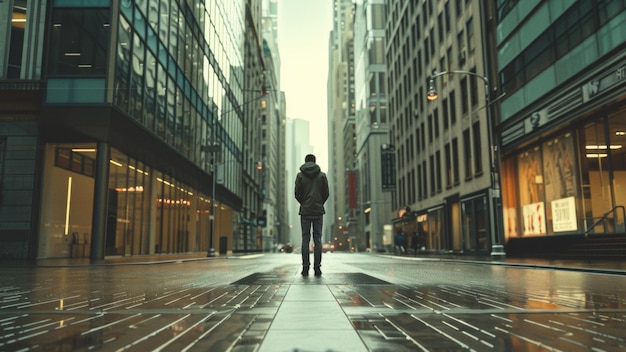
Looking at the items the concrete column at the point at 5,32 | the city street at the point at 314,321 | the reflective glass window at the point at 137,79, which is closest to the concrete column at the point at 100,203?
the reflective glass window at the point at 137,79

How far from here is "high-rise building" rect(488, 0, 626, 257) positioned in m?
17.1

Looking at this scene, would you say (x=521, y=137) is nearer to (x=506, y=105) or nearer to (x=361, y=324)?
(x=506, y=105)

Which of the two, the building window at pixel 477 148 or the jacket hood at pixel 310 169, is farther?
the building window at pixel 477 148

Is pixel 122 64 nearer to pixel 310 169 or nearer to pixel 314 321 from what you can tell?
pixel 310 169

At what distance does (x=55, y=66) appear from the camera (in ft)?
63.6

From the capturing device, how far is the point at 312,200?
8508 millimetres

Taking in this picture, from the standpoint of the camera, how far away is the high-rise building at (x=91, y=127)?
749 inches

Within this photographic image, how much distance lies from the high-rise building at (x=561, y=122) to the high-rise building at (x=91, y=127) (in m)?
16.9

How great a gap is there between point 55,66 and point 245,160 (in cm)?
3799

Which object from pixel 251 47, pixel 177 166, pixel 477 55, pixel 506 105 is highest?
pixel 251 47

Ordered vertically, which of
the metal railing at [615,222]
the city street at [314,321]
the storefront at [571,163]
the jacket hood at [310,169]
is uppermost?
the storefront at [571,163]

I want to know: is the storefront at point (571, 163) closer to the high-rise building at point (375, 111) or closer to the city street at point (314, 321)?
the city street at point (314, 321)

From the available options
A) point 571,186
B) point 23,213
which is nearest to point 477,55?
point 571,186

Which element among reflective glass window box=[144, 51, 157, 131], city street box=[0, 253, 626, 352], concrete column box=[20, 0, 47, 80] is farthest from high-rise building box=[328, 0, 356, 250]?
city street box=[0, 253, 626, 352]
